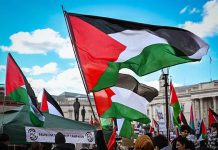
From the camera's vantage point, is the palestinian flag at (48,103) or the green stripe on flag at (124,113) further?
the palestinian flag at (48,103)

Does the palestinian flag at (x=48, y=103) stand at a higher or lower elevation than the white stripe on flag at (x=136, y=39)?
lower

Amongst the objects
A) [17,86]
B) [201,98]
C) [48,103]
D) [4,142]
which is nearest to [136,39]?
[4,142]

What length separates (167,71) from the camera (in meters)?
14.9

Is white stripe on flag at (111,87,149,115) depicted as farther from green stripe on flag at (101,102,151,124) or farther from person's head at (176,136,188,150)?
person's head at (176,136,188,150)

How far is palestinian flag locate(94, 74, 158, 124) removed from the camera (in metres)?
9.43

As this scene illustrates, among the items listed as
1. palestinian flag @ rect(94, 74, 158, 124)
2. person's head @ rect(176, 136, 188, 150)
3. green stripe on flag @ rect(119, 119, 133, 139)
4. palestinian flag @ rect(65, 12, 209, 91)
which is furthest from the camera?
green stripe on flag @ rect(119, 119, 133, 139)

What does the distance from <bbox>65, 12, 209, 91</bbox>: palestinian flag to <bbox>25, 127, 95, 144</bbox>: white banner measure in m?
3.21

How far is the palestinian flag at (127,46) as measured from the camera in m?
7.77

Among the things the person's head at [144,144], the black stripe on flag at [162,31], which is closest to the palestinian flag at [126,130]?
the black stripe on flag at [162,31]

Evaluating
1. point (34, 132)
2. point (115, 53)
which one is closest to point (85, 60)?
point (115, 53)

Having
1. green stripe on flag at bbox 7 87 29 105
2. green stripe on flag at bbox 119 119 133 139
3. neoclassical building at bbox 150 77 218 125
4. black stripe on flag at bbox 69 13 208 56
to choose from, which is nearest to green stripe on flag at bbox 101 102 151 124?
green stripe on flag at bbox 119 119 133 139

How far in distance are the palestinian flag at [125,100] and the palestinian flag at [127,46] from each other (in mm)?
1509

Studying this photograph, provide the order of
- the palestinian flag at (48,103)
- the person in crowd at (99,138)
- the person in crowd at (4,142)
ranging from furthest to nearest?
the palestinian flag at (48,103)
the person in crowd at (99,138)
the person in crowd at (4,142)

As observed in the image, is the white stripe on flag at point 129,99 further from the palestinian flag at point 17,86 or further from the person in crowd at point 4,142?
the person in crowd at point 4,142
